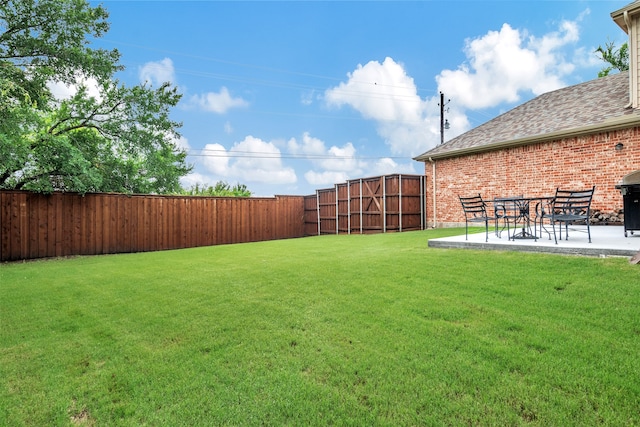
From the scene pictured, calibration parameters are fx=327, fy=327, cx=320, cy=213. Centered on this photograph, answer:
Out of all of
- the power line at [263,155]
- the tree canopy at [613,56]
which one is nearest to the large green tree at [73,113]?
the power line at [263,155]

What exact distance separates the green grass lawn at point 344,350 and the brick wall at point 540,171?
18.7 feet

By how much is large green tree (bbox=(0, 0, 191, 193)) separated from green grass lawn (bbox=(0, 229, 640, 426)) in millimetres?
6218

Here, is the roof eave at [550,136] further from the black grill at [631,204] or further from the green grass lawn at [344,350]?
the green grass lawn at [344,350]

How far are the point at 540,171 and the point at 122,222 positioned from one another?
13280 mm

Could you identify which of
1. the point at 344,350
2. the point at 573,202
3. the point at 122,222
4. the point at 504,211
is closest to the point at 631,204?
the point at 573,202

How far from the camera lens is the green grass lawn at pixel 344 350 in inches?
71.3

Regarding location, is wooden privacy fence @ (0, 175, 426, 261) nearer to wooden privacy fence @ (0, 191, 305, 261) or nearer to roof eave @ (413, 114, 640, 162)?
wooden privacy fence @ (0, 191, 305, 261)

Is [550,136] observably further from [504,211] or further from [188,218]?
[188,218]

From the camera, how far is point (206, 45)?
1366cm

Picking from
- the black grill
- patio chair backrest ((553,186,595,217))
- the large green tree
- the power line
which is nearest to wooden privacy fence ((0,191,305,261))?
the large green tree

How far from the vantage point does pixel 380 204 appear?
13094 millimetres

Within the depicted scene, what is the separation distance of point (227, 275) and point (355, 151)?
21.1 metres

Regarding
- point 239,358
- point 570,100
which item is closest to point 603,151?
Result: point 570,100

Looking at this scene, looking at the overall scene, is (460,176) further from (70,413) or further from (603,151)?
(70,413)
